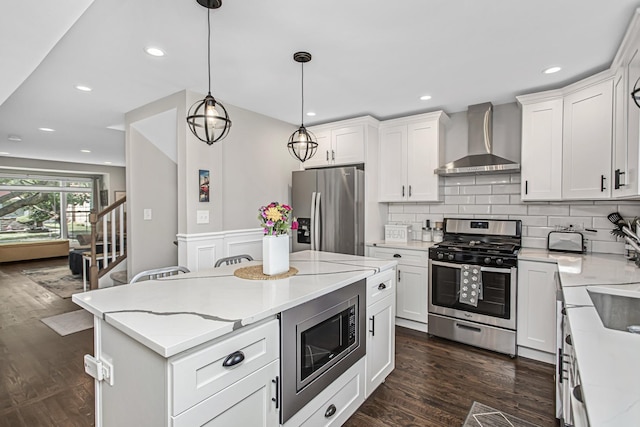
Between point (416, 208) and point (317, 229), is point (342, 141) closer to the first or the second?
point (317, 229)

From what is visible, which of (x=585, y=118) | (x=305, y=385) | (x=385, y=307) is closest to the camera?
(x=305, y=385)

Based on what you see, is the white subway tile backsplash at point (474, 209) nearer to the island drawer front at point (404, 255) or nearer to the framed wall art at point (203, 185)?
the island drawer front at point (404, 255)

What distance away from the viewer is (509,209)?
3424 mm

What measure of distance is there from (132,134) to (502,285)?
13.9 ft

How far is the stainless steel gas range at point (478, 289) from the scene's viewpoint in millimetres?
2867

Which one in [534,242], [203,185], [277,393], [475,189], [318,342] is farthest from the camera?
[475,189]

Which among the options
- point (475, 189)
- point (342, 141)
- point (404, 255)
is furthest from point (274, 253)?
point (475, 189)

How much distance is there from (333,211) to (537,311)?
7.05 feet

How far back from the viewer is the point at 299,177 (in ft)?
13.1

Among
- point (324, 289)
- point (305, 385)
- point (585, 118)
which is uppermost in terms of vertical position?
point (585, 118)

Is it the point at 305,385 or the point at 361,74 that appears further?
the point at 361,74

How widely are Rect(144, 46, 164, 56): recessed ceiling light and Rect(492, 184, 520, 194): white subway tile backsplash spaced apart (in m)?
3.42

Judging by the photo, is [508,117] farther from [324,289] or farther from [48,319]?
[48,319]

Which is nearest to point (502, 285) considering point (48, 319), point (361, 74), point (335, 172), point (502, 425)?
point (502, 425)
